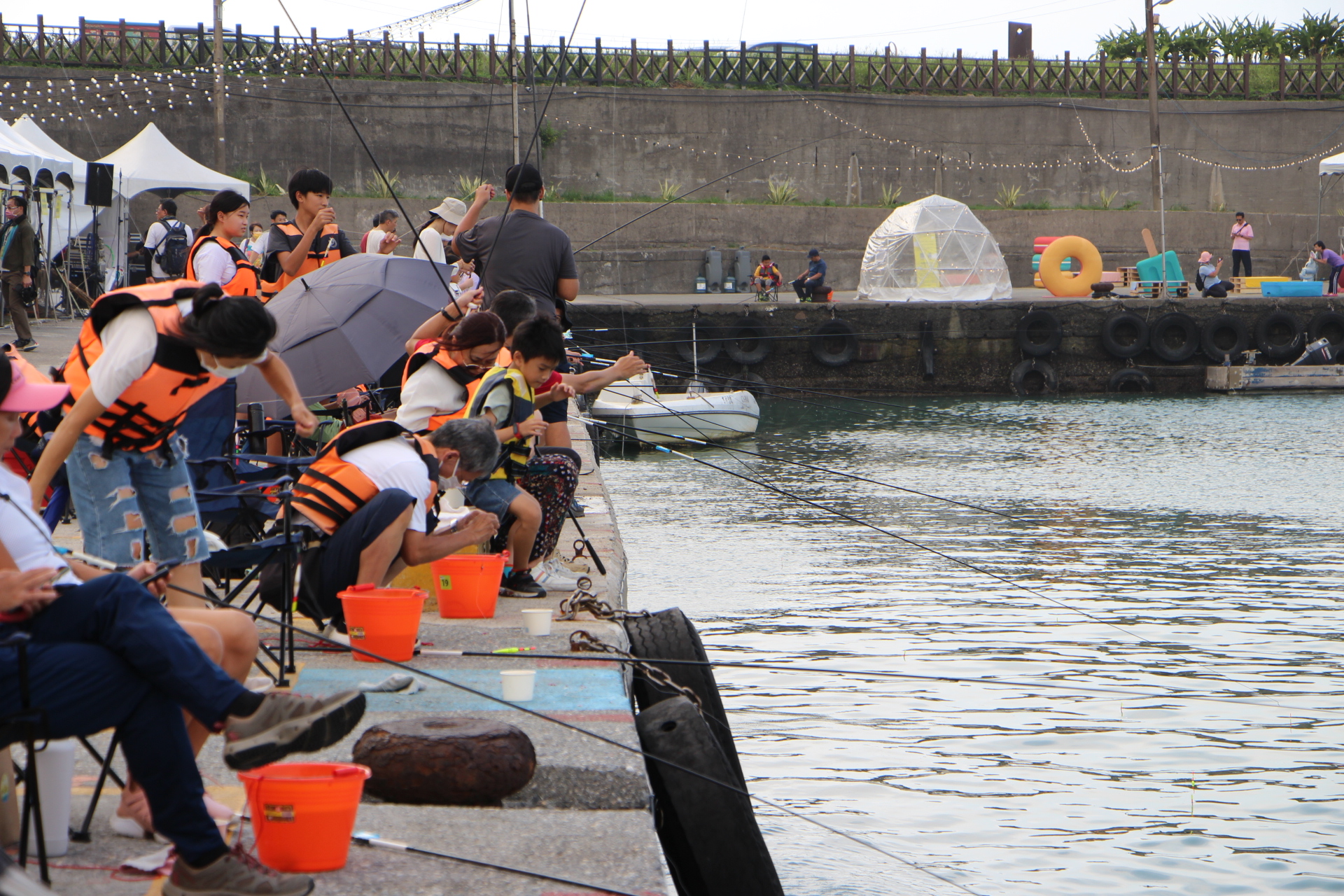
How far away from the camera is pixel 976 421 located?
67.3 feet

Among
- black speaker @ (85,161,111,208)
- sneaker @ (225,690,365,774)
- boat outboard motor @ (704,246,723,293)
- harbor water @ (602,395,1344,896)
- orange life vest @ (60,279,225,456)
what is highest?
black speaker @ (85,161,111,208)

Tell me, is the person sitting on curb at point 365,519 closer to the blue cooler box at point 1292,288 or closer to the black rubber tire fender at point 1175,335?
the black rubber tire fender at point 1175,335

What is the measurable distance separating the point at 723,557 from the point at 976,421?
35.0 ft

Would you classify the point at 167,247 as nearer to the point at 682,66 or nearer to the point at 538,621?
the point at 538,621

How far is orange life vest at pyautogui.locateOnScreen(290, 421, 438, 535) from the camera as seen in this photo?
4422 millimetres

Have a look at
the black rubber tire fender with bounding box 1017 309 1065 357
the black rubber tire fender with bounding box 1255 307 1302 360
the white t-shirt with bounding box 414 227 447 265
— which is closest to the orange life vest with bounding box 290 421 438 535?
the white t-shirt with bounding box 414 227 447 265

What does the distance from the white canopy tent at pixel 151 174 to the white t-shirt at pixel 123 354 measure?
49.1ft

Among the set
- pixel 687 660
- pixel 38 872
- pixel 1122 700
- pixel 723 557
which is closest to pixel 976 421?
pixel 723 557

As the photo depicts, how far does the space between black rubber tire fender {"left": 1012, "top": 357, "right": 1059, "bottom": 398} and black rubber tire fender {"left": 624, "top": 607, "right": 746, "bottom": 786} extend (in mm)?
19983

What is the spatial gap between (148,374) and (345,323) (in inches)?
137

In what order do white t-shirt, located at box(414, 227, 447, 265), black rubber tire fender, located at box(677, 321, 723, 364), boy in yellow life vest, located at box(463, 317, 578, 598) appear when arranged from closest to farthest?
boy in yellow life vest, located at box(463, 317, 578, 598) → white t-shirt, located at box(414, 227, 447, 265) → black rubber tire fender, located at box(677, 321, 723, 364)

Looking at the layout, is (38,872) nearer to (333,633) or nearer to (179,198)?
(333,633)

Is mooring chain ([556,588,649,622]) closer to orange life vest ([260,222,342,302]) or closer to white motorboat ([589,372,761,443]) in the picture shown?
orange life vest ([260,222,342,302])

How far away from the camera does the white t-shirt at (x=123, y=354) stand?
11.1 ft
